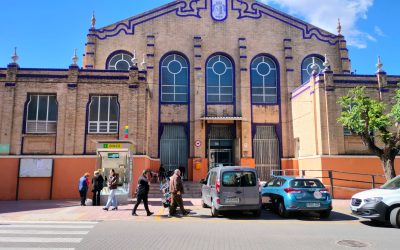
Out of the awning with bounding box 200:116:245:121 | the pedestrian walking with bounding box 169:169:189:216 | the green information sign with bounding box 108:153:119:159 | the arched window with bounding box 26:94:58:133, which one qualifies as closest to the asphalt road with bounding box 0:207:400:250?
the pedestrian walking with bounding box 169:169:189:216

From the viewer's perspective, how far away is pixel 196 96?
82.0 feet

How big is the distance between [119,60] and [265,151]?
40.4 ft

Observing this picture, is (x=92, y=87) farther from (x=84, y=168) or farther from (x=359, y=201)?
(x=359, y=201)

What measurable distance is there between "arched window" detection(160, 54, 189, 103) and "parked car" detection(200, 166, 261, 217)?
13.0 m

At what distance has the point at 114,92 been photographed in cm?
2056

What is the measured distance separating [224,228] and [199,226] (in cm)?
78

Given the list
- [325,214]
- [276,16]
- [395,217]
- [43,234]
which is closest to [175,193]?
[43,234]

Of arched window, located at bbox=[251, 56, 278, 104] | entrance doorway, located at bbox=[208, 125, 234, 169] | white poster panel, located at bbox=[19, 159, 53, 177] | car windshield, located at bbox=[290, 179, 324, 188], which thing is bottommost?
car windshield, located at bbox=[290, 179, 324, 188]

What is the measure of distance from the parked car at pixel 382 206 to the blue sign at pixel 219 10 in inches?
734

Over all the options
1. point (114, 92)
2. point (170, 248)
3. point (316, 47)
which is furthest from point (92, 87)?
point (316, 47)

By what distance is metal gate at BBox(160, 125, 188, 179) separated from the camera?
24.7 meters

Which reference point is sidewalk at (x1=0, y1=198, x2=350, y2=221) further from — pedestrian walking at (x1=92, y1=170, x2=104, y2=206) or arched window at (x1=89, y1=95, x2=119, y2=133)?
arched window at (x1=89, y1=95, x2=119, y2=133)

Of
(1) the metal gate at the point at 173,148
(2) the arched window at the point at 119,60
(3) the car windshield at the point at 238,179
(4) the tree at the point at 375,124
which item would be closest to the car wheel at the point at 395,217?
(3) the car windshield at the point at 238,179

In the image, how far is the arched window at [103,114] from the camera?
67.4ft
